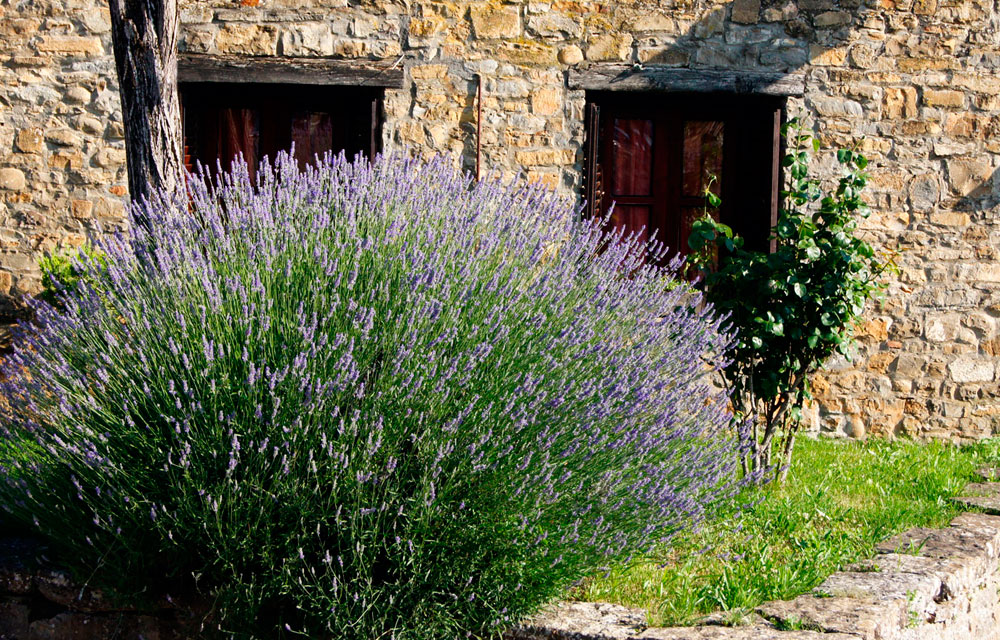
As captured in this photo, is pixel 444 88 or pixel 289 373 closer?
pixel 289 373

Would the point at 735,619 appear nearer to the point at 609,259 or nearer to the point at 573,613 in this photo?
the point at 573,613

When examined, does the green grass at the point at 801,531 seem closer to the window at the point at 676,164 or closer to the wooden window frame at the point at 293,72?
the window at the point at 676,164

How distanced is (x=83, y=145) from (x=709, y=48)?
3.68 m

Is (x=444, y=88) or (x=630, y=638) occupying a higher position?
(x=444, y=88)

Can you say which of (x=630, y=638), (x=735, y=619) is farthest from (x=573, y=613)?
(x=735, y=619)

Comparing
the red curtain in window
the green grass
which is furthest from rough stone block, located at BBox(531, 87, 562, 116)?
the green grass

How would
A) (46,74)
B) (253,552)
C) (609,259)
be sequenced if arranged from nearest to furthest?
(253,552) → (609,259) → (46,74)

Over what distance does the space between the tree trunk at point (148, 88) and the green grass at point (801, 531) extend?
223 centimetres

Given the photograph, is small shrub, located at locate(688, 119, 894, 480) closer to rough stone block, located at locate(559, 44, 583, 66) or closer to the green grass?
the green grass

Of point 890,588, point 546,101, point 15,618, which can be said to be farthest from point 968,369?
point 15,618

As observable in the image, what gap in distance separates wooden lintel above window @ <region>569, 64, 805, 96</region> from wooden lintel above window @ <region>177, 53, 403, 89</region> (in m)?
1.11

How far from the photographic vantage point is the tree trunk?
376 centimetres

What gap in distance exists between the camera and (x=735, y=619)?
9.05 ft

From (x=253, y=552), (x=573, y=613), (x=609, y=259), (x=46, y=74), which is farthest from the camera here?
(x=46, y=74)
